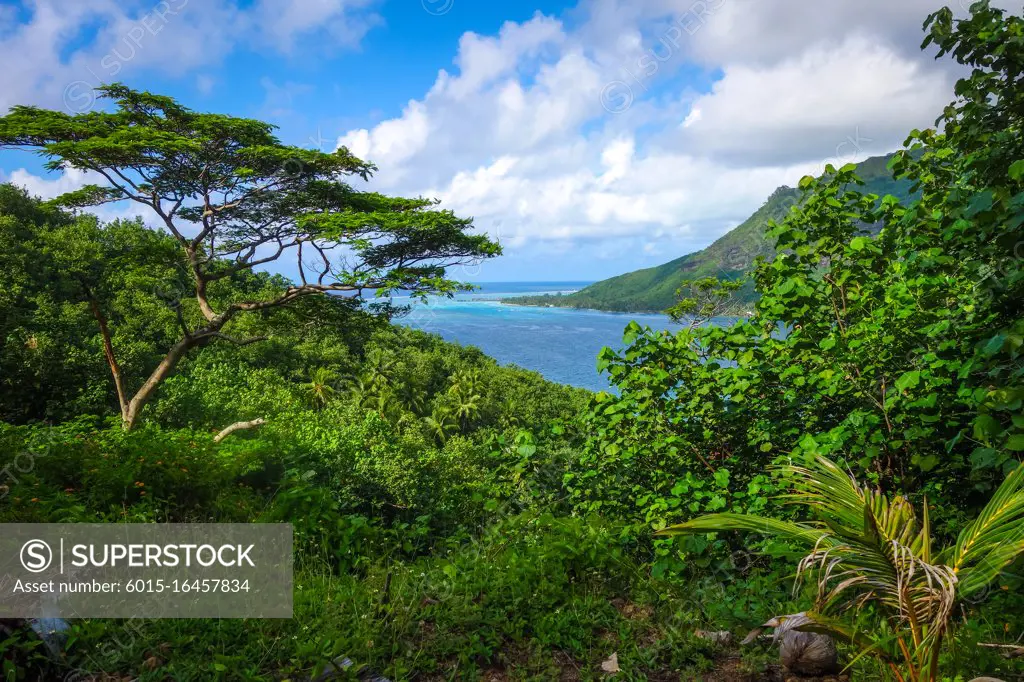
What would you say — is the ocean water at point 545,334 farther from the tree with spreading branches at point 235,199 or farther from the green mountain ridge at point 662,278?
the tree with spreading branches at point 235,199

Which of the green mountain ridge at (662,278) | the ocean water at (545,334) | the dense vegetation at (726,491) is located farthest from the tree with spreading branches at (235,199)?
the green mountain ridge at (662,278)

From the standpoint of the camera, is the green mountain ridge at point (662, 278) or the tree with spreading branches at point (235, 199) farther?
the green mountain ridge at point (662, 278)

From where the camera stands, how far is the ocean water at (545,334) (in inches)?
3220

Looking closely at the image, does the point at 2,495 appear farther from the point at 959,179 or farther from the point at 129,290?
the point at 129,290

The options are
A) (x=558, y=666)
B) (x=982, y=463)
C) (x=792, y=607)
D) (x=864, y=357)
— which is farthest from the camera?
(x=864, y=357)

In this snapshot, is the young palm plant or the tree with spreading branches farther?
the tree with spreading branches

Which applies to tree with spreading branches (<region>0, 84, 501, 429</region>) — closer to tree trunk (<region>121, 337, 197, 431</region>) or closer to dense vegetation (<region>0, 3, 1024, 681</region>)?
tree trunk (<region>121, 337, 197, 431</region>)

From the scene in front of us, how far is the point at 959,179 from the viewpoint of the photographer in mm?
3971

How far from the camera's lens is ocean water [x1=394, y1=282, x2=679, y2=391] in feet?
268

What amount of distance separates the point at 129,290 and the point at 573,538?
82.1 feet

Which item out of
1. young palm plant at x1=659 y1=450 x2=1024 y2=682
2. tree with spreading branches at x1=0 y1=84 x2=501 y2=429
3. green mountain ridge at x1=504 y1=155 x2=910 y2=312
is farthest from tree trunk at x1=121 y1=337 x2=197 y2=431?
Result: green mountain ridge at x1=504 y1=155 x2=910 y2=312

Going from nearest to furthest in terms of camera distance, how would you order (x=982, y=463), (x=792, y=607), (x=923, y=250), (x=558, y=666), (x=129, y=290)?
(x=982, y=463)
(x=558, y=666)
(x=792, y=607)
(x=923, y=250)
(x=129, y=290)

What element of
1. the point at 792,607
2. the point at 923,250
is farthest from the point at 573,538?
the point at 923,250

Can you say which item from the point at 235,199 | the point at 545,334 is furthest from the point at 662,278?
the point at 235,199
